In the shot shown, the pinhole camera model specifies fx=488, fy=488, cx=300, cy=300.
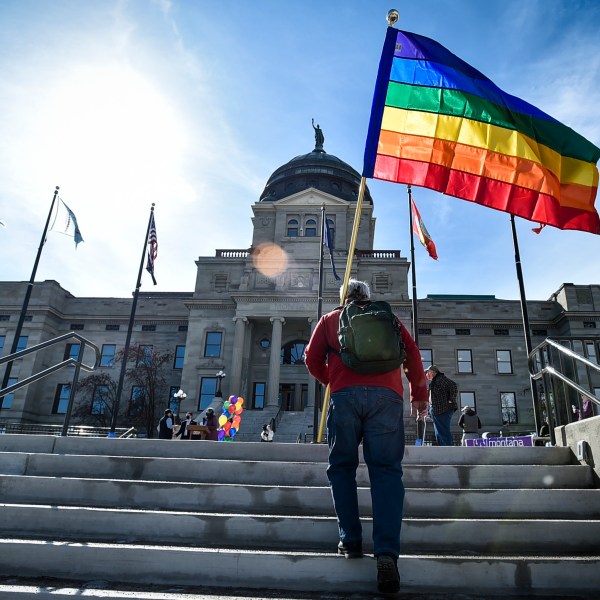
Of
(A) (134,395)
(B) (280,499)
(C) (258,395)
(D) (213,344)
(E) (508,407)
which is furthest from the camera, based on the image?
(A) (134,395)

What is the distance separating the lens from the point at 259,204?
1849 inches

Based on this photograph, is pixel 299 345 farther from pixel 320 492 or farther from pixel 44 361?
pixel 320 492

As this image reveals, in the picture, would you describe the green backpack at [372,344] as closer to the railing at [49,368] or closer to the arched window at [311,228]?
the railing at [49,368]

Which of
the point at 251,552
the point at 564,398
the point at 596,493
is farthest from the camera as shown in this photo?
the point at 564,398

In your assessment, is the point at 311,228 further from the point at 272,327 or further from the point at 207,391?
the point at 207,391

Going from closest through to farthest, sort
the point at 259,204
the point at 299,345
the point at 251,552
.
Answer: the point at 251,552, the point at 299,345, the point at 259,204

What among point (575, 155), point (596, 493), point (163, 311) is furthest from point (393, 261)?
point (596, 493)

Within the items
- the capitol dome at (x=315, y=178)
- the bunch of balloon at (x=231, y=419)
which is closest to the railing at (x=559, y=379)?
the bunch of balloon at (x=231, y=419)

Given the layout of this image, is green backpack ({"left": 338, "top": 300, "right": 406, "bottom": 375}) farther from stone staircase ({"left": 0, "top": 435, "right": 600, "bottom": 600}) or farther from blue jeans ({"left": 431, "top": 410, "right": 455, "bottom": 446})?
blue jeans ({"left": 431, "top": 410, "right": 455, "bottom": 446})

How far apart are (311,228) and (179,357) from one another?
16556 mm

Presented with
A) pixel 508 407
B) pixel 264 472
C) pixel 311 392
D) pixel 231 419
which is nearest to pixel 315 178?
pixel 311 392

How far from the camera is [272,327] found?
38531 millimetres

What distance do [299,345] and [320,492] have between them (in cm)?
3546

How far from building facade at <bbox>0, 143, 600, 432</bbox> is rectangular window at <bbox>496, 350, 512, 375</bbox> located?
0.08 metres
